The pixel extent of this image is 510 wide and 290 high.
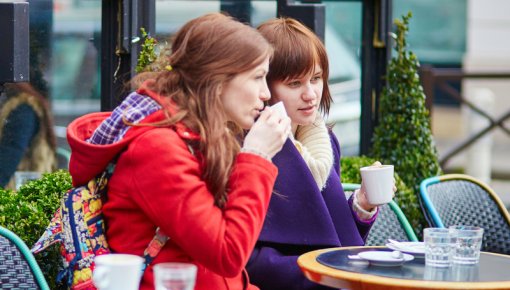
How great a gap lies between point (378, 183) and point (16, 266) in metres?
1.18

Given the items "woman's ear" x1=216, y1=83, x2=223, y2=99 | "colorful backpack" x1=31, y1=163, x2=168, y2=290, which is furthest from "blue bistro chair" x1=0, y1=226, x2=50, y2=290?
"woman's ear" x1=216, y1=83, x2=223, y2=99

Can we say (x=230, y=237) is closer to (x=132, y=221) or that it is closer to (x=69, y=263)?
(x=132, y=221)

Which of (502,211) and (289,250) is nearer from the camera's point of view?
(289,250)

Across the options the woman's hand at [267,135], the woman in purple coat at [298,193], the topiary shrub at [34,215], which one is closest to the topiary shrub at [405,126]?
the woman in purple coat at [298,193]

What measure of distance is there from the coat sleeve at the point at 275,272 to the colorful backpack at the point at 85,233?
2.41ft

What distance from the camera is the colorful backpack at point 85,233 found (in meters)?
3.07

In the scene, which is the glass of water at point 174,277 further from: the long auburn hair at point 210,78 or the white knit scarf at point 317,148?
the white knit scarf at point 317,148

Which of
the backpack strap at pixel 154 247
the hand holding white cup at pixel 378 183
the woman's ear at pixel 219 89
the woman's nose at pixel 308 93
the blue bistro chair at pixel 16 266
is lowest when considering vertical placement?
the blue bistro chair at pixel 16 266

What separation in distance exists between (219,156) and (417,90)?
3.04m

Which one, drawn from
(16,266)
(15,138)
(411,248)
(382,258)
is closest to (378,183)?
(411,248)

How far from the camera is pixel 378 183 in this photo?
11.9 feet

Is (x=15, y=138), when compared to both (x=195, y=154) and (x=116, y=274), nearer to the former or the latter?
(x=195, y=154)

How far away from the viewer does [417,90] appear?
592cm

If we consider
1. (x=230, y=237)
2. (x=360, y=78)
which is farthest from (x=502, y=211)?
(x=230, y=237)
